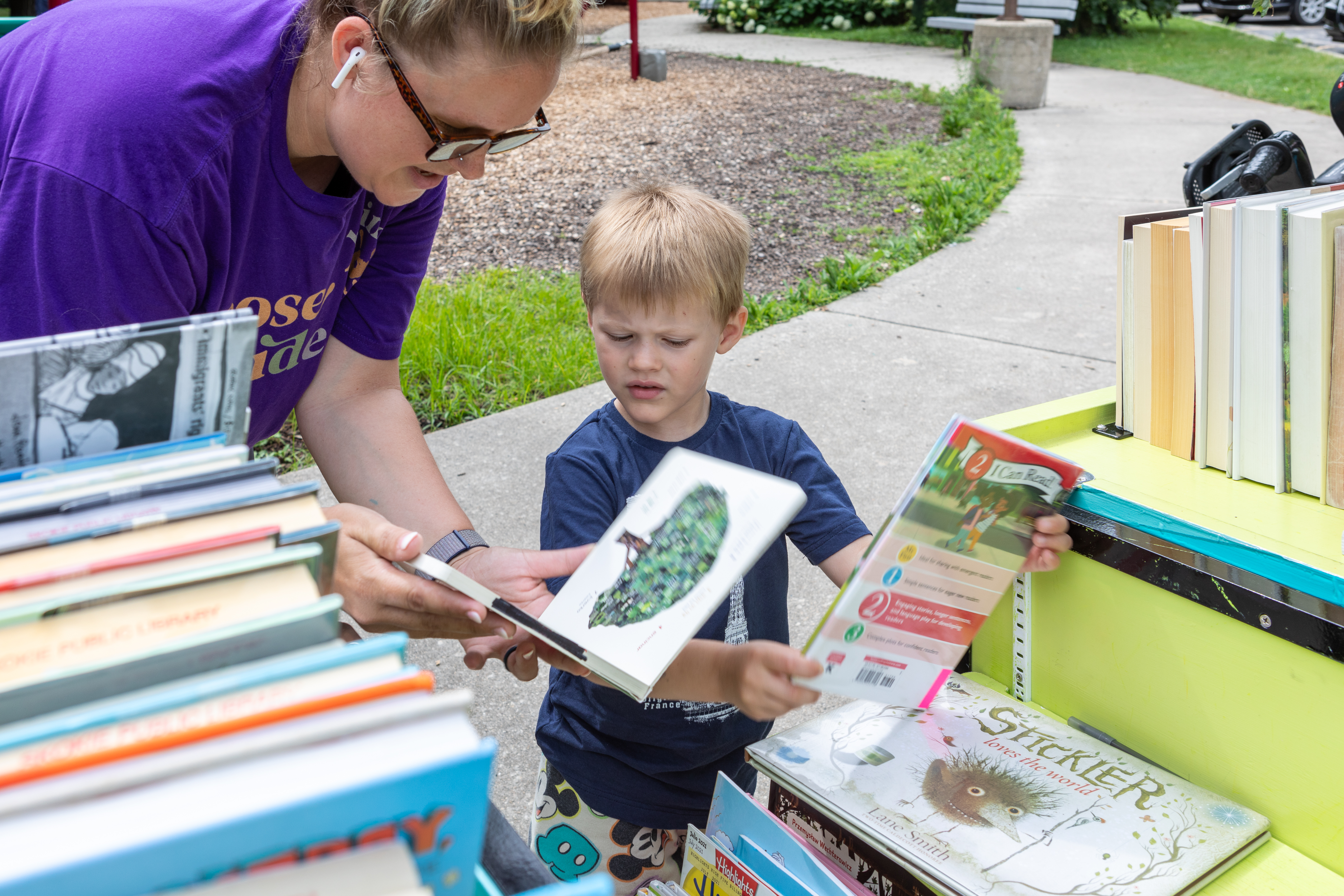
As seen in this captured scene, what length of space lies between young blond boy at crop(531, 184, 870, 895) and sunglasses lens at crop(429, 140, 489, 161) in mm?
240

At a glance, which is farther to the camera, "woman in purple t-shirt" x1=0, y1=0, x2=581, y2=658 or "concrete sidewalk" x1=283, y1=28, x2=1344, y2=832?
"concrete sidewalk" x1=283, y1=28, x2=1344, y2=832

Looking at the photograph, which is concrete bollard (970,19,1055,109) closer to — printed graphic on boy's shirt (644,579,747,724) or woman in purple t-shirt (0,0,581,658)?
woman in purple t-shirt (0,0,581,658)

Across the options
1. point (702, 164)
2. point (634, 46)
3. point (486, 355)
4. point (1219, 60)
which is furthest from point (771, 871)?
point (1219, 60)

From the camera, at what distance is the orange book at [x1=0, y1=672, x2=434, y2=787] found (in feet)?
1.69

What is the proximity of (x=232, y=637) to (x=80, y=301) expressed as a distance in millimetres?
888

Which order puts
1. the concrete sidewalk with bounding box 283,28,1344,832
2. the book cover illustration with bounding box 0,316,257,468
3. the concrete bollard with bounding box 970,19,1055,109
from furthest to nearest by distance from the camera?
the concrete bollard with bounding box 970,19,1055,109 < the concrete sidewalk with bounding box 283,28,1344,832 < the book cover illustration with bounding box 0,316,257,468

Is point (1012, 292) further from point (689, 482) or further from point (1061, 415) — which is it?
point (689, 482)

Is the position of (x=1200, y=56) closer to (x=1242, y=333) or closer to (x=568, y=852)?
(x=1242, y=333)

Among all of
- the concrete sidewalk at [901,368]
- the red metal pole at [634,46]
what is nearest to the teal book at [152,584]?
the concrete sidewalk at [901,368]

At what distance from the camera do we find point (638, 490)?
61.9 inches

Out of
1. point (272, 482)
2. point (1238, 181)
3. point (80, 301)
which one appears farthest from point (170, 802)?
point (1238, 181)

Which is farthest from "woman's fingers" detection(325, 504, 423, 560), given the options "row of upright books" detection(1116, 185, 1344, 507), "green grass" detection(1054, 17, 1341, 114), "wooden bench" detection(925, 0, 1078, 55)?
"wooden bench" detection(925, 0, 1078, 55)

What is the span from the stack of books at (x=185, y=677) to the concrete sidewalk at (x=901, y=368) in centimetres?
161

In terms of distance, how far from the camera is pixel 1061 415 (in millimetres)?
1717
